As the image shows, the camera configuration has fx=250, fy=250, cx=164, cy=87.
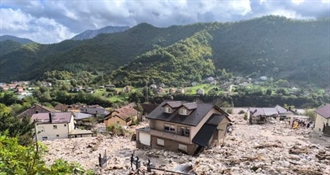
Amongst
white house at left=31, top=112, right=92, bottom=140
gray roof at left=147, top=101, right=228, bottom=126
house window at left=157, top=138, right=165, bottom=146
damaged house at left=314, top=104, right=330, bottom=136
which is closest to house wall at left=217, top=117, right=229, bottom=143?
gray roof at left=147, top=101, right=228, bottom=126

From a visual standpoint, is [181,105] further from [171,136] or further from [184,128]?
[171,136]

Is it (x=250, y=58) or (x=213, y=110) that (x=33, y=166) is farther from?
(x=250, y=58)

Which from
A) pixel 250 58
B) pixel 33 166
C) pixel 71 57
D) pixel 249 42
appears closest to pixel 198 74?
pixel 250 58

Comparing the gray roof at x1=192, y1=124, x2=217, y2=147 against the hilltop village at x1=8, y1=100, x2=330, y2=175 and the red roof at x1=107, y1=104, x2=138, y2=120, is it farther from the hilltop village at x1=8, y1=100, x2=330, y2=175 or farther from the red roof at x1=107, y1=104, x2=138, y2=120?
the red roof at x1=107, y1=104, x2=138, y2=120

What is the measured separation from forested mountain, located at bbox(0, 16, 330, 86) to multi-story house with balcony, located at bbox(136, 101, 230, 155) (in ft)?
298

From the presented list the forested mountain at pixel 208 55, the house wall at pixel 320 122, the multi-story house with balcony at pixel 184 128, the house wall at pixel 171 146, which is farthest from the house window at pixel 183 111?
the forested mountain at pixel 208 55

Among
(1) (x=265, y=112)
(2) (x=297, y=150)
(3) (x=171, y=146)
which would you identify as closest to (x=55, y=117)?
(3) (x=171, y=146)

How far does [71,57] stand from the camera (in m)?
165

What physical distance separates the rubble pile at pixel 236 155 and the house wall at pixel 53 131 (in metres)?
7.06

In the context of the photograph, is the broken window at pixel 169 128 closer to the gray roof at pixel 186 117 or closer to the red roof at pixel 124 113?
the gray roof at pixel 186 117

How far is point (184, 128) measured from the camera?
82.4 feet

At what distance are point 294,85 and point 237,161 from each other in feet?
339

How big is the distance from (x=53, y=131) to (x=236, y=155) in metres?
30.5

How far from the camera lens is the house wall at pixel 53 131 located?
40406mm
